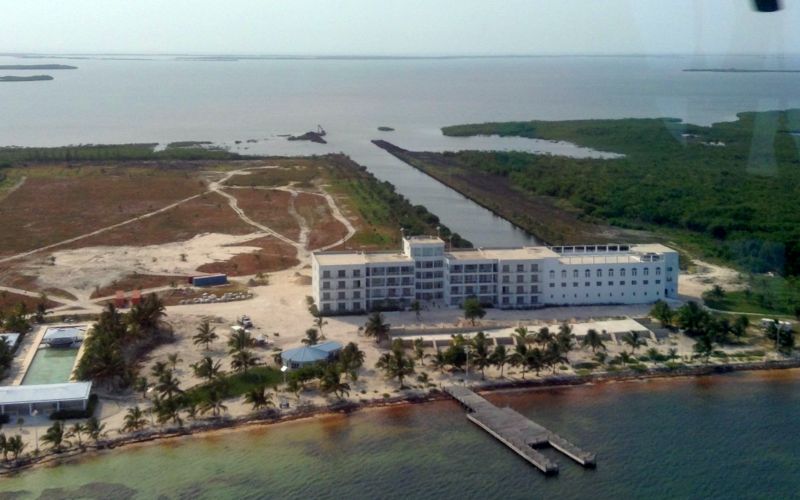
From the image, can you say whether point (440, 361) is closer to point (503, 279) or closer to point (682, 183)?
point (503, 279)

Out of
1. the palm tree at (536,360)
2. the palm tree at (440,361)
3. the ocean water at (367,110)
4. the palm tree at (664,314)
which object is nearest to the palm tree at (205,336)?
the palm tree at (440,361)

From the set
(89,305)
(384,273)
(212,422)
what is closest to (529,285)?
(384,273)

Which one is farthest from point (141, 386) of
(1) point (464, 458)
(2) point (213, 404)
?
(1) point (464, 458)

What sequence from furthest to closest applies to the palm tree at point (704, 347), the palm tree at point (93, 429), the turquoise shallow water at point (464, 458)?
1. the palm tree at point (704, 347)
2. the palm tree at point (93, 429)
3. the turquoise shallow water at point (464, 458)

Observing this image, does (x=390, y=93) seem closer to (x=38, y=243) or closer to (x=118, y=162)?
(x=118, y=162)

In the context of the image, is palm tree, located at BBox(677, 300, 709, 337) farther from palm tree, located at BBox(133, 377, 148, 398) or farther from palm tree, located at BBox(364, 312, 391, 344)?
palm tree, located at BBox(133, 377, 148, 398)

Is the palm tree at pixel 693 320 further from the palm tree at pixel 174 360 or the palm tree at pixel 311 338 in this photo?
the palm tree at pixel 174 360
